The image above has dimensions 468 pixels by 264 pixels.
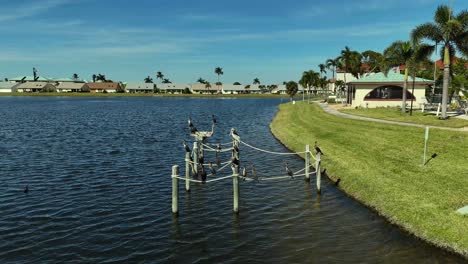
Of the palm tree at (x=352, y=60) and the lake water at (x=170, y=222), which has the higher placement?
the palm tree at (x=352, y=60)

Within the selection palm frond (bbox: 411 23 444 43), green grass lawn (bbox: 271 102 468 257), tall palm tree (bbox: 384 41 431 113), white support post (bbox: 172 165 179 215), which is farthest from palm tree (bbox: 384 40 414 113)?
white support post (bbox: 172 165 179 215)

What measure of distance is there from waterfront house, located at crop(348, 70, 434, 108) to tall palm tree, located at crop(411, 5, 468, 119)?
68.1ft

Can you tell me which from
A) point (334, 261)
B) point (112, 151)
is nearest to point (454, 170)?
point (334, 261)

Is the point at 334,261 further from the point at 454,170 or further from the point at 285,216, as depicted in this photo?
the point at 454,170

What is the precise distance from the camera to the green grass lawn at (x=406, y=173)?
45.6 feet

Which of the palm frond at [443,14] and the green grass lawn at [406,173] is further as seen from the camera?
the palm frond at [443,14]

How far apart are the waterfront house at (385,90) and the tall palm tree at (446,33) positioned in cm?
2077

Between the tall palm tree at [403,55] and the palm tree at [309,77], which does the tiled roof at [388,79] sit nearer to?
the tall palm tree at [403,55]

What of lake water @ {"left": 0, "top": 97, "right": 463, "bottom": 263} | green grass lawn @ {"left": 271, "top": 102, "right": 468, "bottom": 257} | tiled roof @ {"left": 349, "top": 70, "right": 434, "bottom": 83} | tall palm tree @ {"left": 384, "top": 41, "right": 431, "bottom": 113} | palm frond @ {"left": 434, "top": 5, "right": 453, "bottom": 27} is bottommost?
lake water @ {"left": 0, "top": 97, "right": 463, "bottom": 263}

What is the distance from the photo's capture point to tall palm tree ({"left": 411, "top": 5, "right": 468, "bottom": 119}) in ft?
118

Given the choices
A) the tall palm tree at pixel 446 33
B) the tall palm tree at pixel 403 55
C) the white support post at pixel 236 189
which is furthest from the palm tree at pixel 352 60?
the white support post at pixel 236 189

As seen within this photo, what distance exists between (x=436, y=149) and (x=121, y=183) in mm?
19495

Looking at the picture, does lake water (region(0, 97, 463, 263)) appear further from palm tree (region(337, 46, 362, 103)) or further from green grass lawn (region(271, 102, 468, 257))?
palm tree (region(337, 46, 362, 103))

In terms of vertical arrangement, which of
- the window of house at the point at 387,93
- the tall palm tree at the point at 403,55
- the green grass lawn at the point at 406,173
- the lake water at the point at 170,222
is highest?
the tall palm tree at the point at 403,55
